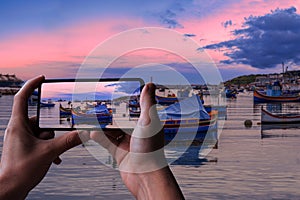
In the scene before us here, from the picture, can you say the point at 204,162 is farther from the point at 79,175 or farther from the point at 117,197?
the point at 117,197

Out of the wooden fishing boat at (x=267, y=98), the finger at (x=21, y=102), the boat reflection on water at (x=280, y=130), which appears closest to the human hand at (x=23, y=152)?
the finger at (x=21, y=102)

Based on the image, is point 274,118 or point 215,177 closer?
point 215,177

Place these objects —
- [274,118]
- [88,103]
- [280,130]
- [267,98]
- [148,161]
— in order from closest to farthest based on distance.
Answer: [148,161] → [88,103] → [280,130] → [274,118] → [267,98]

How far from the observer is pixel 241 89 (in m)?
166

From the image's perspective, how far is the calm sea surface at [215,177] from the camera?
1339 cm

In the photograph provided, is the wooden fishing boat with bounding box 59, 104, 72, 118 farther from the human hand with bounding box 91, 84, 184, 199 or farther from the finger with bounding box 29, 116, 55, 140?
the human hand with bounding box 91, 84, 184, 199

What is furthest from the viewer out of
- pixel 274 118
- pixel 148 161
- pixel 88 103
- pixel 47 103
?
pixel 274 118

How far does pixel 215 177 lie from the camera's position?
1538 centimetres

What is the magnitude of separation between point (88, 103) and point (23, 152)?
44 centimetres

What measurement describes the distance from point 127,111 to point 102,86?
12 cm

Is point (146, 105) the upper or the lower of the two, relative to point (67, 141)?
upper

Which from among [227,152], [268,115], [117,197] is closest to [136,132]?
[117,197]

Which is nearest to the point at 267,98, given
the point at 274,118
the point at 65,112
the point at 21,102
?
the point at 274,118

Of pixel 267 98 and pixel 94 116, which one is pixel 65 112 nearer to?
pixel 94 116
